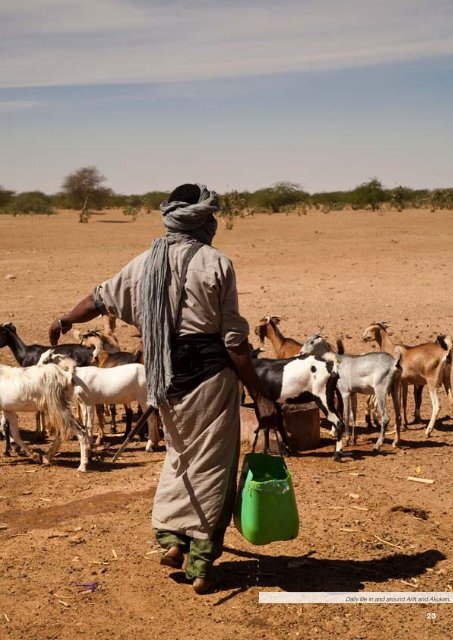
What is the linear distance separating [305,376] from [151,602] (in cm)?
420

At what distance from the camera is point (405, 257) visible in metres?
25.9

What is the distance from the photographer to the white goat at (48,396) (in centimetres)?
877

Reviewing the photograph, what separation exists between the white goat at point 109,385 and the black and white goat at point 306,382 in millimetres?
1309

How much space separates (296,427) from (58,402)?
2.53 meters

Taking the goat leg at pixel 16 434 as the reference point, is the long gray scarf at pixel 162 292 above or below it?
above

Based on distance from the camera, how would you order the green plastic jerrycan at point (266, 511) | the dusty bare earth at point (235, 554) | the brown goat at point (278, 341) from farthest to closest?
the brown goat at point (278, 341) → the green plastic jerrycan at point (266, 511) → the dusty bare earth at point (235, 554)

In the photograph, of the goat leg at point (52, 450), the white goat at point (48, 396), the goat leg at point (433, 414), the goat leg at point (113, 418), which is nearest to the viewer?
the white goat at point (48, 396)

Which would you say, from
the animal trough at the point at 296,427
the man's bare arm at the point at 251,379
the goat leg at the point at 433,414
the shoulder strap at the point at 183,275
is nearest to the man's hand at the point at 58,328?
the shoulder strap at the point at 183,275

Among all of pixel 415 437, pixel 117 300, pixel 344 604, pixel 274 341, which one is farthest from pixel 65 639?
pixel 274 341

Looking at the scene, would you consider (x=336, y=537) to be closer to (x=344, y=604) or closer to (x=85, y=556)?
(x=344, y=604)

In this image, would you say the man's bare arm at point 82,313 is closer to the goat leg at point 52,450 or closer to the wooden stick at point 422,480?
the goat leg at point 52,450

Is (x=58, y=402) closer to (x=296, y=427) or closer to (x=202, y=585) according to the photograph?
(x=296, y=427)

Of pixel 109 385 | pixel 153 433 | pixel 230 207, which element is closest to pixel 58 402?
pixel 109 385

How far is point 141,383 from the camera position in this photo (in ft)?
31.0
